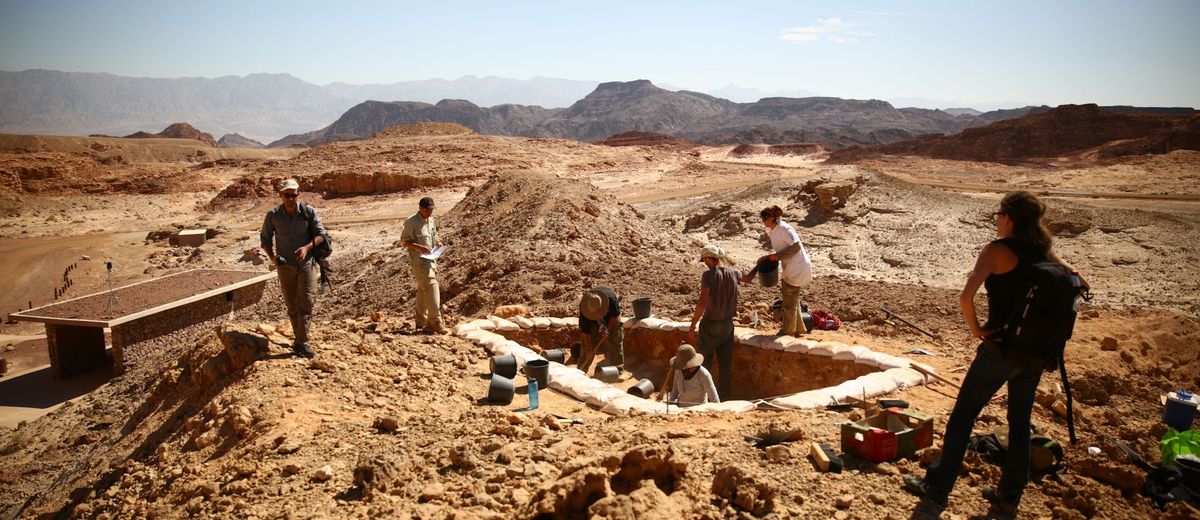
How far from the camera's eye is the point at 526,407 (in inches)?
225

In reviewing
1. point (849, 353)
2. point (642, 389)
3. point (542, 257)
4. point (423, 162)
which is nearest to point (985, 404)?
point (849, 353)

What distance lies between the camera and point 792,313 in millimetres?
7215

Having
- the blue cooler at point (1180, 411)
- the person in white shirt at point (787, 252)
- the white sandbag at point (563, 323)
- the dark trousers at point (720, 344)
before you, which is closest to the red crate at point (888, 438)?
the blue cooler at point (1180, 411)

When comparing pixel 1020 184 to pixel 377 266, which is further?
pixel 1020 184

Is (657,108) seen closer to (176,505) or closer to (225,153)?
(225,153)

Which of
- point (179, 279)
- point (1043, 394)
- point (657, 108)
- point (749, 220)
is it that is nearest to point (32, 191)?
point (179, 279)

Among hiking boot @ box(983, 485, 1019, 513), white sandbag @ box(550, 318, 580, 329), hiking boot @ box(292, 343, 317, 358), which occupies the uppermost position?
hiking boot @ box(292, 343, 317, 358)

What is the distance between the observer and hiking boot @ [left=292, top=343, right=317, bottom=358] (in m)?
5.96

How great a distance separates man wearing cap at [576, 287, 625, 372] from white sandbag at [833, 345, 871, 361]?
A: 223 cm

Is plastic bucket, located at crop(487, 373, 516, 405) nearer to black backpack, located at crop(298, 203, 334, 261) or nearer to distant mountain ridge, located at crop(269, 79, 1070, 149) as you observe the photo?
black backpack, located at crop(298, 203, 334, 261)

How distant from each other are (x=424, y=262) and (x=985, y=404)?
5.12m

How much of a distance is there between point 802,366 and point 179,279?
1195 centimetres

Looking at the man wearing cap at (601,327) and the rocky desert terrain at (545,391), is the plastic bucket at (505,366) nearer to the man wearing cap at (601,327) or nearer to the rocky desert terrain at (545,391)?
the rocky desert terrain at (545,391)

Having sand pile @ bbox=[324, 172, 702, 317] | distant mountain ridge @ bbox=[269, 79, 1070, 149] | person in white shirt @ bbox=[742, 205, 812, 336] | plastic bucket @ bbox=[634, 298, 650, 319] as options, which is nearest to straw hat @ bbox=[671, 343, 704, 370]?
person in white shirt @ bbox=[742, 205, 812, 336]
